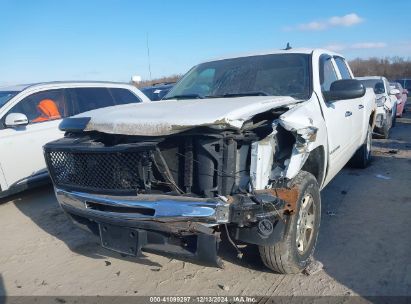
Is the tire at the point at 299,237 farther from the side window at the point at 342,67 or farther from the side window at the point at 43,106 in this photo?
the side window at the point at 43,106

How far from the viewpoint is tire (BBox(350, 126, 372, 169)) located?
6.38 m

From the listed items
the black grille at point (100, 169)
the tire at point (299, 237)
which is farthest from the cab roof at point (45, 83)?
the tire at point (299, 237)

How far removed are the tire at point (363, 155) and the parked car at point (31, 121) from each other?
4.45 meters

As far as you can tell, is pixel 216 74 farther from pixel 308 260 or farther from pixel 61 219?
pixel 61 219

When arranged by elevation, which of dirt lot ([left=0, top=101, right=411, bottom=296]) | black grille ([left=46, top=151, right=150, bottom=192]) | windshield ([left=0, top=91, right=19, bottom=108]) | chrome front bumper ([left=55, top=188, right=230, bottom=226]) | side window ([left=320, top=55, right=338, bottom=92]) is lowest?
dirt lot ([left=0, top=101, right=411, bottom=296])

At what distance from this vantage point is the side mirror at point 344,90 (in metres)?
3.87

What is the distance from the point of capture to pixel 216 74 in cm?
453

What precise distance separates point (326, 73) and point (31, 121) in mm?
4339

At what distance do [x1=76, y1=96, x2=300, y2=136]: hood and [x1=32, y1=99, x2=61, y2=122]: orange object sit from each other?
10.3 ft

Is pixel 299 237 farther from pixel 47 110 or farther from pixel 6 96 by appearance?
pixel 6 96

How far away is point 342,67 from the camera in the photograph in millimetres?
5477

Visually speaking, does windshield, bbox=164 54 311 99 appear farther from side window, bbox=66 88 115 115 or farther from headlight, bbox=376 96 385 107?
headlight, bbox=376 96 385 107

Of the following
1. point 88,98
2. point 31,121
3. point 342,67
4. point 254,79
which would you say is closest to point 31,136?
point 31,121

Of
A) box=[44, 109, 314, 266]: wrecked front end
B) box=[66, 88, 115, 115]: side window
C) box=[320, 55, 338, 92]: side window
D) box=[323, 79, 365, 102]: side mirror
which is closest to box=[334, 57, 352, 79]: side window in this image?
box=[320, 55, 338, 92]: side window
